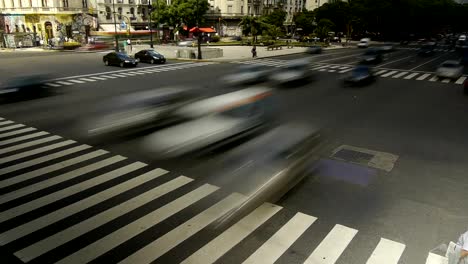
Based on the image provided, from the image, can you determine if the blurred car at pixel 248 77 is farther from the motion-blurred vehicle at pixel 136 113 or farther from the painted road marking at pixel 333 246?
the painted road marking at pixel 333 246

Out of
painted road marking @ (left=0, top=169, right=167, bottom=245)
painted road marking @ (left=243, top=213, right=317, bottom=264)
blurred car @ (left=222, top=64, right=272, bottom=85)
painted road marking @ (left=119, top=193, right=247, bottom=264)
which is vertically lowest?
painted road marking @ (left=243, top=213, right=317, bottom=264)

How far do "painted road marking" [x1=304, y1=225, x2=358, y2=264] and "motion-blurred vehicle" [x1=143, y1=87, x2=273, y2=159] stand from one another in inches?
234

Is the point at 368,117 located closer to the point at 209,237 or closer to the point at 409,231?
the point at 409,231

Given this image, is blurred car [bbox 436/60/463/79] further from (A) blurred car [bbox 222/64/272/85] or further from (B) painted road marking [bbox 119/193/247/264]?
(B) painted road marking [bbox 119/193/247/264]

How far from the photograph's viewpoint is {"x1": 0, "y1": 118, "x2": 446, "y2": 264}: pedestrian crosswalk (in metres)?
6.45

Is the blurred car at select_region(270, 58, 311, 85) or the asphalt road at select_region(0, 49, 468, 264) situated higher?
the blurred car at select_region(270, 58, 311, 85)

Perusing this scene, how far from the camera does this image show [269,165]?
10680 mm

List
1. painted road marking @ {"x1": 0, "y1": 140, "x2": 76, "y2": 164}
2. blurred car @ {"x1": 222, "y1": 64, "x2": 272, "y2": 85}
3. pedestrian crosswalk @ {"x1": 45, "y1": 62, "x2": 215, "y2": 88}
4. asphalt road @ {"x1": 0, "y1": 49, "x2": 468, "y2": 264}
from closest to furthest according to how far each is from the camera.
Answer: asphalt road @ {"x1": 0, "y1": 49, "x2": 468, "y2": 264} → painted road marking @ {"x1": 0, "y1": 140, "x2": 76, "y2": 164} → blurred car @ {"x1": 222, "y1": 64, "x2": 272, "y2": 85} → pedestrian crosswalk @ {"x1": 45, "y1": 62, "x2": 215, "y2": 88}

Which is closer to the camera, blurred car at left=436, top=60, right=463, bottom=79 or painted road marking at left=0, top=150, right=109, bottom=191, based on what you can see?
painted road marking at left=0, top=150, right=109, bottom=191

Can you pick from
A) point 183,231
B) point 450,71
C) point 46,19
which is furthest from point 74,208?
point 46,19

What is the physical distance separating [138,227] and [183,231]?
101cm

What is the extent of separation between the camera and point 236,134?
44.9 ft

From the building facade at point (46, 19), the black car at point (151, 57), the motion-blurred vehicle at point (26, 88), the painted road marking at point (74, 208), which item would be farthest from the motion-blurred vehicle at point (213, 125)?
the building facade at point (46, 19)

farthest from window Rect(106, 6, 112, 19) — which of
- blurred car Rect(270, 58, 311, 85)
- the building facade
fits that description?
blurred car Rect(270, 58, 311, 85)
